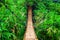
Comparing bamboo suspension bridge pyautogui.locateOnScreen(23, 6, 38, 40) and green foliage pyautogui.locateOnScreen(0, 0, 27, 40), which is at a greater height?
green foliage pyautogui.locateOnScreen(0, 0, 27, 40)

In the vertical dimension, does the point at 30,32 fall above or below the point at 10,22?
below

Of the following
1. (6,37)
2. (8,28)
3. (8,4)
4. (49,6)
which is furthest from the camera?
(49,6)

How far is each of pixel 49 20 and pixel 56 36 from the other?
47.8 inches

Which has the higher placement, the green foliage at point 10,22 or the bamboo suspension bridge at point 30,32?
the green foliage at point 10,22

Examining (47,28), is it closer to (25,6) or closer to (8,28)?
(8,28)

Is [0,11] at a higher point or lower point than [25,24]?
higher

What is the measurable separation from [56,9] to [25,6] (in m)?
2.71

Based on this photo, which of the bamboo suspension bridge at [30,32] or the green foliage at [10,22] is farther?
the bamboo suspension bridge at [30,32]

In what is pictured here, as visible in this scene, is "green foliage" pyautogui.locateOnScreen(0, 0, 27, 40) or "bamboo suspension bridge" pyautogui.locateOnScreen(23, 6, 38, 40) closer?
"green foliage" pyautogui.locateOnScreen(0, 0, 27, 40)

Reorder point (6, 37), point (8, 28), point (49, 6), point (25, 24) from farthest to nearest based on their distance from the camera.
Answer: point (49, 6) < point (25, 24) < point (8, 28) < point (6, 37)

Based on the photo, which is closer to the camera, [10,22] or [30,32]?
[10,22]

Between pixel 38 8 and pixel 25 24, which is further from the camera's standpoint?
pixel 38 8

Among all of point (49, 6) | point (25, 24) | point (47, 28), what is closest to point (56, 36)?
point (47, 28)

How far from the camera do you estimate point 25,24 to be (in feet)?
56.6
